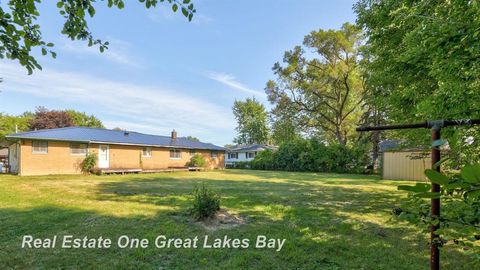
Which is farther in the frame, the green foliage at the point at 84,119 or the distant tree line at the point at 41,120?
the green foliage at the point at 84,119

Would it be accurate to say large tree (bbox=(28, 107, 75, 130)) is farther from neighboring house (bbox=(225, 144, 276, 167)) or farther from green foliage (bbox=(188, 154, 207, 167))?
neighboring house (bbox=(225, 144, 276, 167))

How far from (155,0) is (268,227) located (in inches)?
170

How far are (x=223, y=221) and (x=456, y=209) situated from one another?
4.56 metres

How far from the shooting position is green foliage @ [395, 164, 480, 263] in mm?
852

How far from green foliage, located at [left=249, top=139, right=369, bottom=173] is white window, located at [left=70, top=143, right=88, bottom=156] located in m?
17.3

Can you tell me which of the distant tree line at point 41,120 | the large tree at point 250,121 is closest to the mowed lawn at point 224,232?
the distant tree line at point 41,120

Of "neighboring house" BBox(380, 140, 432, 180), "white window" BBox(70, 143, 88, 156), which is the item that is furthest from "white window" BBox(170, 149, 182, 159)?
"neighboring house" BBox(380, 140, 432, 180)

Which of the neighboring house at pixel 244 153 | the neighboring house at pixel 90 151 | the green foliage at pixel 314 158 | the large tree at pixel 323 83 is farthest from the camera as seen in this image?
the neighboring house at pixel 244 153

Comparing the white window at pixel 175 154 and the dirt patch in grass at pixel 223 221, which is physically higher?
the white window at pixel 175 154

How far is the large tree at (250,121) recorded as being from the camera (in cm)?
5359

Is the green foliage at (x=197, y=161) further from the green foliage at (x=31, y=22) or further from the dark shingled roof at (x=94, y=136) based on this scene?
the green foliage at (x=31, y=22)

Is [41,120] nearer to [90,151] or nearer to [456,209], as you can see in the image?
[90,151]

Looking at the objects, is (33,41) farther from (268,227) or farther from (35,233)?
(268,227)

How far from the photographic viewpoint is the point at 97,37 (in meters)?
3.02
